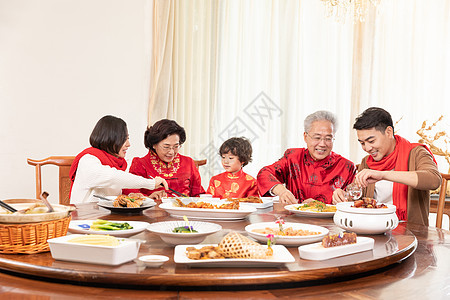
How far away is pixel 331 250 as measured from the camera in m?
1.16

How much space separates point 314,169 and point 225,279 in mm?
1917

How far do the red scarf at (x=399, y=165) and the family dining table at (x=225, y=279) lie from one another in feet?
3.91

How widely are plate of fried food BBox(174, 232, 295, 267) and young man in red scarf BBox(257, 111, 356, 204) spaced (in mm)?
1545

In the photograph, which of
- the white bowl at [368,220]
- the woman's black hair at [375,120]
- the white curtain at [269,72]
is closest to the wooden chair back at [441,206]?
the woman's black hair at [375,120]

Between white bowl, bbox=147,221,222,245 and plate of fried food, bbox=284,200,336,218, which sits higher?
white bowl, bbox=147,221,222,245

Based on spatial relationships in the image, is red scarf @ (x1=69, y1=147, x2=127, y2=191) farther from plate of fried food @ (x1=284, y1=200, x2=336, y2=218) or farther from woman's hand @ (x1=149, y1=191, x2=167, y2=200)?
plate of fried food @ (x1=284, y1=200, x2=336, y2=218)

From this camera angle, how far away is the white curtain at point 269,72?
15.3ft

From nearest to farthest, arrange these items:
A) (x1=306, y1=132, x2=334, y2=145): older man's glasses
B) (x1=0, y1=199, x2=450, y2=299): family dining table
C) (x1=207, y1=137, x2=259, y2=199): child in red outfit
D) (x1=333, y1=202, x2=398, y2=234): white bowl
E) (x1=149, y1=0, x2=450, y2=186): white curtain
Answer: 1. (x1=0, y1=199, x2=450, y2=299): family dining table
2. (x1=333, y1=202, x2=398, y2=234): white bowl
3. (x1=306, y1=132, x2=334, y2=145): older man's glasses
4. (x1=207, y1=137, x2=259, y2=199): child in red outfit
5. (x1=149, y1=0, x2=450, y2=186): white curtain

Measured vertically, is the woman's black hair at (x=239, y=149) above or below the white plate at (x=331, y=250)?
above

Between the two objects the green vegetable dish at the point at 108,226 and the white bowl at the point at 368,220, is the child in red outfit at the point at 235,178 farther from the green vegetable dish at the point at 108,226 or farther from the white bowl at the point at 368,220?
the green vegetable dish at the point at 108,226

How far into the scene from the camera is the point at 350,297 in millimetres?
987

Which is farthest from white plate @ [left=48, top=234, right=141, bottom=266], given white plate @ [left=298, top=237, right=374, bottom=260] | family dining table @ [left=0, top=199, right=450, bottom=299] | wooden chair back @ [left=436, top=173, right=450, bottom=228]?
wooden chair back @ [left=436, top=173, right=450, bottom=228]

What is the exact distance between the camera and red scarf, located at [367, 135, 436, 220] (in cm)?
238

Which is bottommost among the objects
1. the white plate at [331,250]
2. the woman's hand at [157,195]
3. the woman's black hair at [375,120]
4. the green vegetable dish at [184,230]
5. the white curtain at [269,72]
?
the woman's hand at [157,195]
